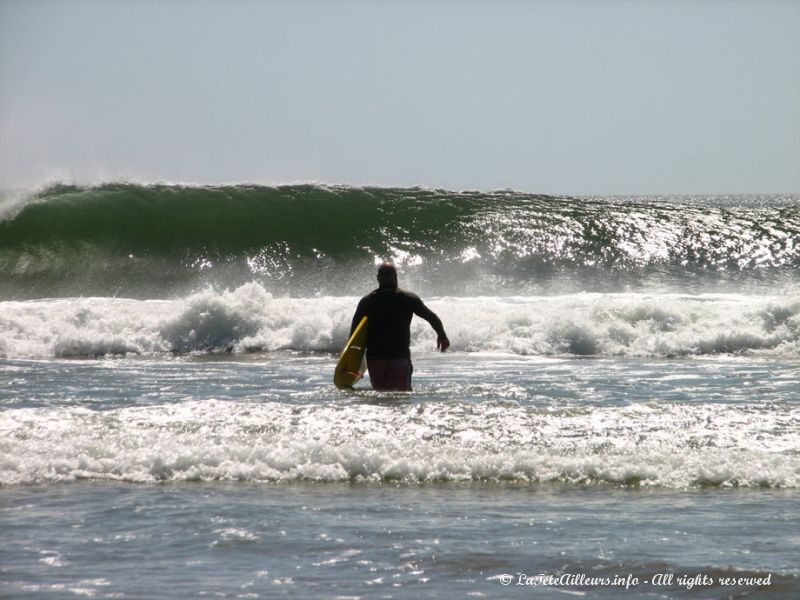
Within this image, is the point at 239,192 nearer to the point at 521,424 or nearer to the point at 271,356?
the point at 271,356

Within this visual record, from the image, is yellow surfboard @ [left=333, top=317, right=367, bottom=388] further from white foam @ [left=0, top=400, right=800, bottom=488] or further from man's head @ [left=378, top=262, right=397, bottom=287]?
white foam @ [left=0, top=400, right=800, bottom=488]

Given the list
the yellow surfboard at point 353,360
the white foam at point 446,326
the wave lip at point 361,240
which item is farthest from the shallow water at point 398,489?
the wave lip at point 361,240

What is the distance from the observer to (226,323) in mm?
16578

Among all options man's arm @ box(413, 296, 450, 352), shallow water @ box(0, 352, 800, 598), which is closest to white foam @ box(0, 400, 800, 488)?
shallow water @ box(0, 352, 800, 598)

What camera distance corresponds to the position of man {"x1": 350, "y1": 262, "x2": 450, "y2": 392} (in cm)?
956

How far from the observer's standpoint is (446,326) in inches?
640

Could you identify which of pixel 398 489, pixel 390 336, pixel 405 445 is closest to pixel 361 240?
pixel 390 336

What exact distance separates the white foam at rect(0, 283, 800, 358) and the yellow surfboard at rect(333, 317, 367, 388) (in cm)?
567

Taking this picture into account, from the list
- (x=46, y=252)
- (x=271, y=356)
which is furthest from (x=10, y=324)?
(x=46, y=252)

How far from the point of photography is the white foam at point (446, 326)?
15.3m

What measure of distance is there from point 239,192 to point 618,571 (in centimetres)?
2314

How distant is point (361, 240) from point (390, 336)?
14.9m

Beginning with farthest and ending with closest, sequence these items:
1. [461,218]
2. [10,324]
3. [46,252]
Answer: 1. [461,218]
2. [46,252]
3. [10,324]

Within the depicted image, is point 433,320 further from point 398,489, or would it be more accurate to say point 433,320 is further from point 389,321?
point 398,489
